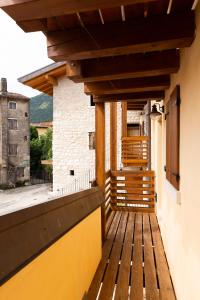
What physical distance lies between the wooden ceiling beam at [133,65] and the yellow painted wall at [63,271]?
1648 mm

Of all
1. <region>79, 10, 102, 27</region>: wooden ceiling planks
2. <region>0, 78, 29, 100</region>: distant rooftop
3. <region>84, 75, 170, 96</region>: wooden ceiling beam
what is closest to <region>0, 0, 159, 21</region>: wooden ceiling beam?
<region>79, 10, 102, 27</region>: wooden ceiling planks

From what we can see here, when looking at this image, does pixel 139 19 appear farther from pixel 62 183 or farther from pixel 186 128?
pixel 62 183

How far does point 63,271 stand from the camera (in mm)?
1958

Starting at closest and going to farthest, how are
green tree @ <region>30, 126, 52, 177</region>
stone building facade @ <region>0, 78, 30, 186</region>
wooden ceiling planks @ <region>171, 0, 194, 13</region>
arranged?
wooden ceiling planks @ <region>171, 0, 194, 13</region>
stone building facade @ <region>0, 78, 30, 186</region>
green tree @ <region>30, 126, 52, 177</region>

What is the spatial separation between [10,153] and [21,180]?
3.13 meters

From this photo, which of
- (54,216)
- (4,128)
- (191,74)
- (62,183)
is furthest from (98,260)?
(4,128)

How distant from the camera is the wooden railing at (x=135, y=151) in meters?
9.09

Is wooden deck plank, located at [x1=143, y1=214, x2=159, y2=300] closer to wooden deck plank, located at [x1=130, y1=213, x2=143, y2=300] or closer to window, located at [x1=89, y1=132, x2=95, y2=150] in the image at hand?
wooden deck plank, located at [x1=130, y1=213, x2=143, y2=300]

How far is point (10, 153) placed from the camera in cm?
2575

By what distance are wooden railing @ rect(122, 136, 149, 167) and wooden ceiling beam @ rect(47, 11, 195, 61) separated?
23.1 ft

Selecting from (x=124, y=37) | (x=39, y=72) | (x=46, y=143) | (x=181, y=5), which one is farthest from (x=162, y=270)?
(x=46, y=143)

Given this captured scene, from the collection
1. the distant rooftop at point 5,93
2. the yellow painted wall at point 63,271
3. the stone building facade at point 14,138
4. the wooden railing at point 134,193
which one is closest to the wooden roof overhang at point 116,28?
the yellow painted wall at point 63,271

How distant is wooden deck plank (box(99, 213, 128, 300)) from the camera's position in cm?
287

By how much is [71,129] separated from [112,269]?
972 centimetres
